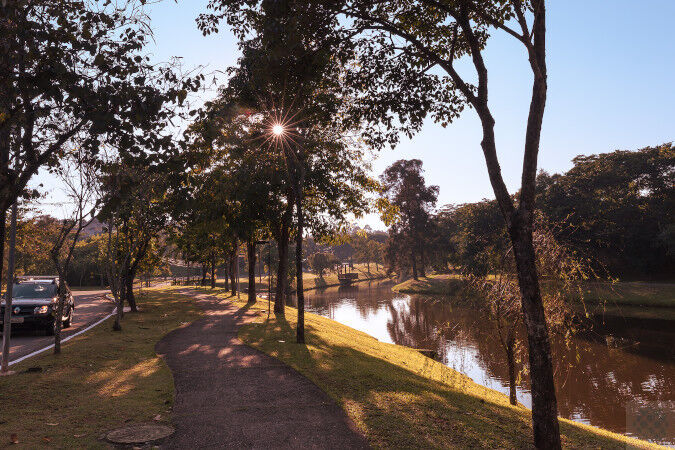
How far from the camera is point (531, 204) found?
7387 mm

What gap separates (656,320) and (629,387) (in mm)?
19144

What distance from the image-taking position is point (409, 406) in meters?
8.70

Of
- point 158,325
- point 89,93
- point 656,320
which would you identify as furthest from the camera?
point 656,320

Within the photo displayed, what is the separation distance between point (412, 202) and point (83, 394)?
65456 mm

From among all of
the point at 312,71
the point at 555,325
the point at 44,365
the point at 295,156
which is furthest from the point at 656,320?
the point at 44,365

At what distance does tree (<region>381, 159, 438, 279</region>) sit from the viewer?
70.1m

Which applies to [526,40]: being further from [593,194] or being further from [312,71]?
[593,194]

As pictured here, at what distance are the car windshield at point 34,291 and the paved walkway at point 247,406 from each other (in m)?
6.79

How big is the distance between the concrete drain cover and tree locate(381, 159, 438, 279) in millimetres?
64379

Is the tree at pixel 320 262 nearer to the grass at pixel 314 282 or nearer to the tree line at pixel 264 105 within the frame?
the grass at pixel 314 282

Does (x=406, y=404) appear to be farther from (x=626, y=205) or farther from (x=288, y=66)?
(x=626, y=205)

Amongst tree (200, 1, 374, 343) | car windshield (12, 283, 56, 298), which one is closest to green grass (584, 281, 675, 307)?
tree (200, 1, 374, 343)

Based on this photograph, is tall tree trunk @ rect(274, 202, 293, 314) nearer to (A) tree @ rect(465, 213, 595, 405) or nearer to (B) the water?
(B) the water

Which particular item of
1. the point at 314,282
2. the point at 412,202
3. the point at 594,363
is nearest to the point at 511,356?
the point at 594,363
